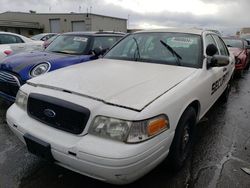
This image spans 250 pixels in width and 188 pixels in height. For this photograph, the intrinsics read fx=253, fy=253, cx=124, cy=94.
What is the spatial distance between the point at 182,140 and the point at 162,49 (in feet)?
4.83

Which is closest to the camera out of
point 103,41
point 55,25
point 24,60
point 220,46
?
point 24,60

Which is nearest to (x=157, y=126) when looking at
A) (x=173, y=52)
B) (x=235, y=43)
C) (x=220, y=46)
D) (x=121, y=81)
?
(x=121, y=81)

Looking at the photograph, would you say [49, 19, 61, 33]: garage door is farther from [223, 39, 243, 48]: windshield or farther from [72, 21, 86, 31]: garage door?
[223, 39, 243, 48]: windshield

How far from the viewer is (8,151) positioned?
333 cm

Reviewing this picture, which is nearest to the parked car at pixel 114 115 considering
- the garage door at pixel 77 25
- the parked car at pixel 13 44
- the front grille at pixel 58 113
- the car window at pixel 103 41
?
the front grille at pixel 58 113

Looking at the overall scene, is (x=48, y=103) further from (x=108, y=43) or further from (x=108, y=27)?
(x=108, y=27)

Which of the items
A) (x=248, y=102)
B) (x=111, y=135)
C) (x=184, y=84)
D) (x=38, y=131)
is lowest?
(x=248, y=102)

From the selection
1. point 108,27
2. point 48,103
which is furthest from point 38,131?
point 108,27

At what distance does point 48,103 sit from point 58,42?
391 cm

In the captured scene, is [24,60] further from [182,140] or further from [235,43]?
[235,43]

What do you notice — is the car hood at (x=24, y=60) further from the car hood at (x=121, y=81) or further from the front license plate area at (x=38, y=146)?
the front license plate area at (x=38, y=146)

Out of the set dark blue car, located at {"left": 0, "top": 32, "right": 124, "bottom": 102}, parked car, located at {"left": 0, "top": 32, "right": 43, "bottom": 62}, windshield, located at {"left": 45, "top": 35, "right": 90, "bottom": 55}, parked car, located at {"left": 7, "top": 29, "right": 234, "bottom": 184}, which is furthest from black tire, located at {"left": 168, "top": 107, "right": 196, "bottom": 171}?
parked car, located at {"left": 0, "top": 32, "right": 43, "bottom": 62}

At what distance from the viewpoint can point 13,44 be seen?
25.6 ft

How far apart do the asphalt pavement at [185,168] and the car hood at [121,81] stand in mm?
966
